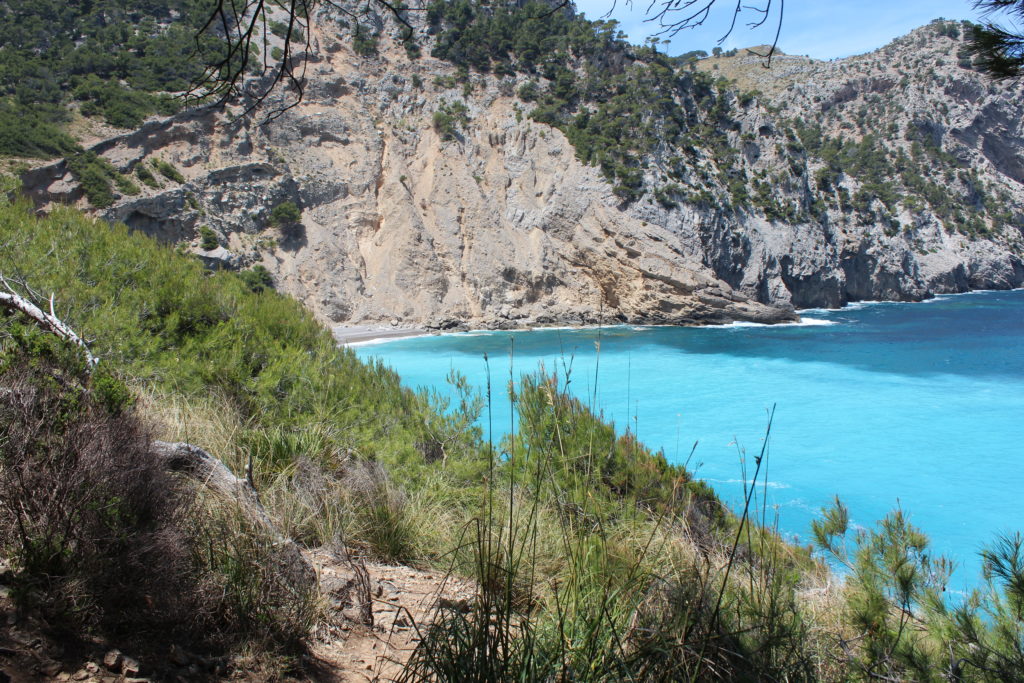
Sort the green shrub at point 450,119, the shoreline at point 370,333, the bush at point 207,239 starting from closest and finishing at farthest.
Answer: the shoreline at point 370,333
the bush at point 207,239
the green shrub at point 450,119

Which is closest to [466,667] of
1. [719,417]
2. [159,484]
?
[159,484]

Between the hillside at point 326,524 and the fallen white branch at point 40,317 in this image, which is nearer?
the hillside at point 326,524

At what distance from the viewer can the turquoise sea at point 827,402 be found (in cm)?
927

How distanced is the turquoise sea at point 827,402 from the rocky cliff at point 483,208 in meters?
3.12

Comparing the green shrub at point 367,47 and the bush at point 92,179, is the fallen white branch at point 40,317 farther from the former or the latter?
the green shrub at point 367,47

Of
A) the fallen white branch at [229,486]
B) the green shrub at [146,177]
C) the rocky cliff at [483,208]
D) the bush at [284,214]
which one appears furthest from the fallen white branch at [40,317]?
the bush at [284,214]

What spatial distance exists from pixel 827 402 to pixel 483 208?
59.0 ft

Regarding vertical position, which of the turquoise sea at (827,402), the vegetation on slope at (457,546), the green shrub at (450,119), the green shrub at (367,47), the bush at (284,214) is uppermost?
the green shrub at (367,47)

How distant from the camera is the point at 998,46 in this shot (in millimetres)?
2129

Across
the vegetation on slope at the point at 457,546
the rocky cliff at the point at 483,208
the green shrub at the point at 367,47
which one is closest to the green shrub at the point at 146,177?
the rocky cliff at the point at 483,208

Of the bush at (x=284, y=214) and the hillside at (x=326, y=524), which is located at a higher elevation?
the bush at (x=284, y=214)

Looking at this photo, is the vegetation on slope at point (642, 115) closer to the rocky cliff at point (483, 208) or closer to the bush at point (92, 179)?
the rocky cliff at point (483, 208)

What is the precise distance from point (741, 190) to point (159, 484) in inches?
1253

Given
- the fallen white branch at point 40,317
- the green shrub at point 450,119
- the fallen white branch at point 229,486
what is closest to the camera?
the fallen white branch at point 229,486
